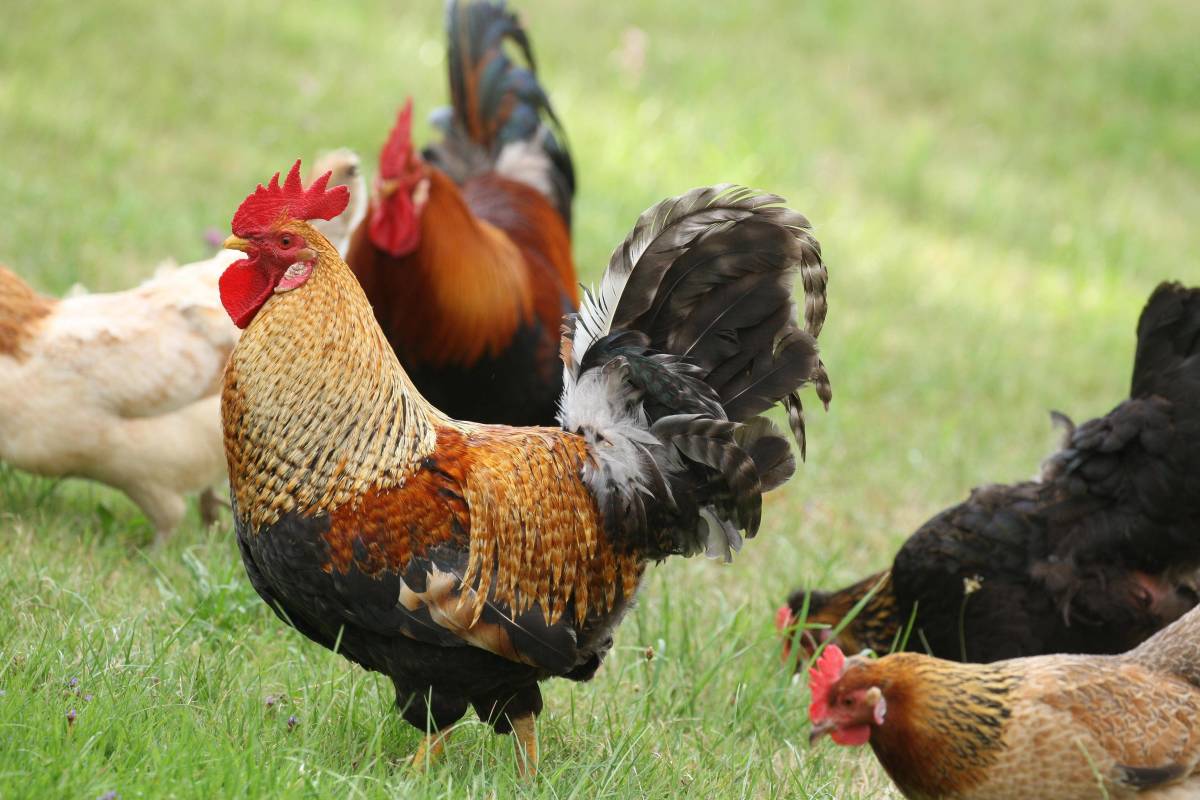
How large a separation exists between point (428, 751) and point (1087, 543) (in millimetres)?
2900

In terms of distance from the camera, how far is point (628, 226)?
423 inches

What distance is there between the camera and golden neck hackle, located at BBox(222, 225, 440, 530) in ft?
11.6

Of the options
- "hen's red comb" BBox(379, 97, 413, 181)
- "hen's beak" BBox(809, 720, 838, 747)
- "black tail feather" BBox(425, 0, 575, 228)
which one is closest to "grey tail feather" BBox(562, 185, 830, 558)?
"hen's beak" BBox(809, 720, 838, 747)

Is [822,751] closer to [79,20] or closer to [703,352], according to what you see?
[703,352]

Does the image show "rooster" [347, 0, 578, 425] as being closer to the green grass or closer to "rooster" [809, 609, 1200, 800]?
the green grass

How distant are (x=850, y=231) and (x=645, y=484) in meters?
8.49

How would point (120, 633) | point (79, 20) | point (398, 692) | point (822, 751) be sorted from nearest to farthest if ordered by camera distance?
point (398, 692) → point (120, 633) → point (822, 751) → point (79, 20)

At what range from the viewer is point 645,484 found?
12.8ft

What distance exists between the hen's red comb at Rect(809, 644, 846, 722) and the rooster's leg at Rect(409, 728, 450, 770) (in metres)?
1.11

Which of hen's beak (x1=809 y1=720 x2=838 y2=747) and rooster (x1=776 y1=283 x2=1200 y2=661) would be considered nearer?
hen's beak (x1=809 y1=720 x2=838 y2=747)

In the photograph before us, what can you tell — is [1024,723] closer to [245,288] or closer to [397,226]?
[245,288]

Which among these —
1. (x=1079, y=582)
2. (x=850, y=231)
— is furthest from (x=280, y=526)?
(x=850, y=231)

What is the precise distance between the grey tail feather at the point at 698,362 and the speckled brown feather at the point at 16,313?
250cm

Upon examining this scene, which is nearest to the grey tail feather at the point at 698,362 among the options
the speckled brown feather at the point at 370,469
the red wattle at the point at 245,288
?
the speckled brown feather at the point at 370,469
